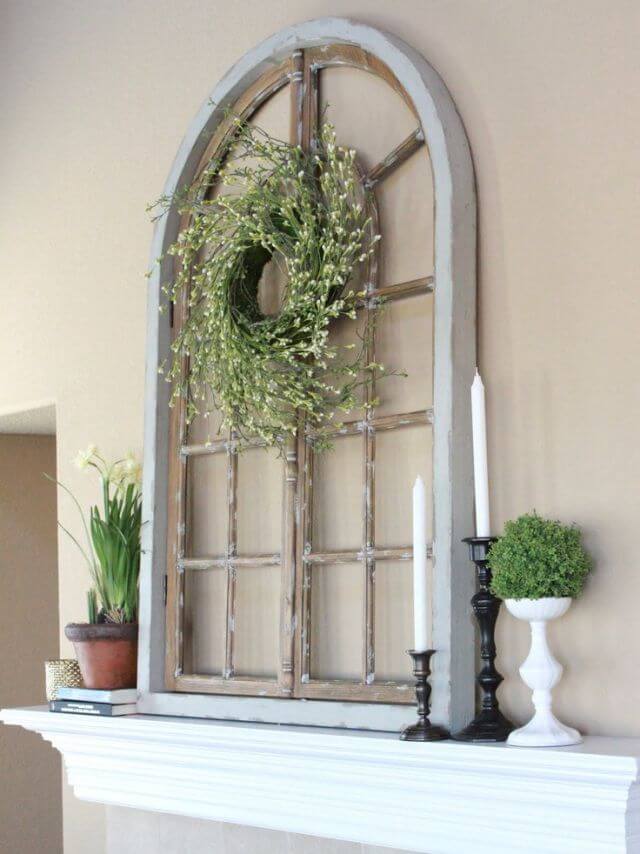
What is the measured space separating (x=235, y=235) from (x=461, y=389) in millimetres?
630

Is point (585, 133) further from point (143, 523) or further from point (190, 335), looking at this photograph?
point (143, 523)

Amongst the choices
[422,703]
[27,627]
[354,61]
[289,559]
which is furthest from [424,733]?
[27,627]

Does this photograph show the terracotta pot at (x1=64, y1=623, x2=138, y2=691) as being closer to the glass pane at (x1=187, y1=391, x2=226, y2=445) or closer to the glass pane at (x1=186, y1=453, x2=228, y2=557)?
the glass pane at (x1=186, y1=453, x2=228, y2=557)

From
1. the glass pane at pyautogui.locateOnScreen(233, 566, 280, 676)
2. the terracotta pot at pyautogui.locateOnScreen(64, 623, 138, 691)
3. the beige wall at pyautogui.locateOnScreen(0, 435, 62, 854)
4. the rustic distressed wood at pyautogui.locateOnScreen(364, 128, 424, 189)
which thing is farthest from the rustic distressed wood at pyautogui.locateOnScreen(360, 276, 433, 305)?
the beige wall at pyautogui.locateOnScreen(0, 435, 62, 854)

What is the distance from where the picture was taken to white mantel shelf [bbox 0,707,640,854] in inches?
67.6

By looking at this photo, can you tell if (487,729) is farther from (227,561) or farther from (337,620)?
(227,561)

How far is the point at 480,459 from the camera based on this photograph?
1.99 meters

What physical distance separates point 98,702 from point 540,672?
1.08 metres

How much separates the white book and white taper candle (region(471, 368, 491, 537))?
0.97 meters

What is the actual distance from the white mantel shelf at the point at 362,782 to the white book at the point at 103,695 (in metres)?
0.04

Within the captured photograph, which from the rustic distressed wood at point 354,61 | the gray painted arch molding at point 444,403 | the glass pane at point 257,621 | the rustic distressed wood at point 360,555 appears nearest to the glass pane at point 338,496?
the rustic distressed wood at point 360,555

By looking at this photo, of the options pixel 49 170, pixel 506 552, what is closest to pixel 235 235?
pixel 506 552

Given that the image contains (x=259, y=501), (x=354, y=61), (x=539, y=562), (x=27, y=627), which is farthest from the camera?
(x=27, y=627)

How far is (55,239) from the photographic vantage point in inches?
130
